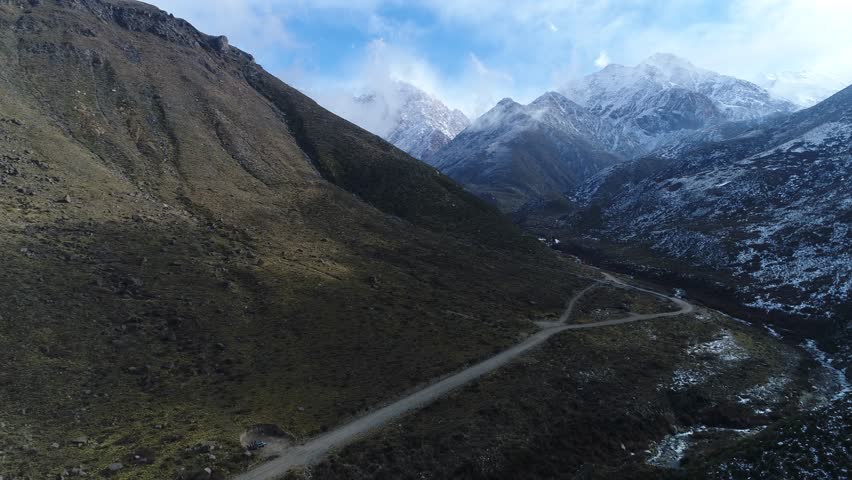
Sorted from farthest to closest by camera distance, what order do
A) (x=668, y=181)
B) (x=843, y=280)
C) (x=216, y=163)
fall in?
1. (x=668, y=181)
2. (x=216, y=163)
3. (x=843, y=280)

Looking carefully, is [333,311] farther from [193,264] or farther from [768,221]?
[768,221]

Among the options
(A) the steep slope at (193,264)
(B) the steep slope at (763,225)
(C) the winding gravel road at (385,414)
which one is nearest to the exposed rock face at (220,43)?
(A) the steep slope at (193,264)

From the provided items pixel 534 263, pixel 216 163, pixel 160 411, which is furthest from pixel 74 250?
pixel 534 263

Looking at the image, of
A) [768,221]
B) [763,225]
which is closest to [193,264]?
[763,225]

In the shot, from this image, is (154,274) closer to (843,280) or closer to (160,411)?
(160,411)

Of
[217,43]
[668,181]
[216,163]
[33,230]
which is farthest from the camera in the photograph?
[668,181]

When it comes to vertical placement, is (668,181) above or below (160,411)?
above
